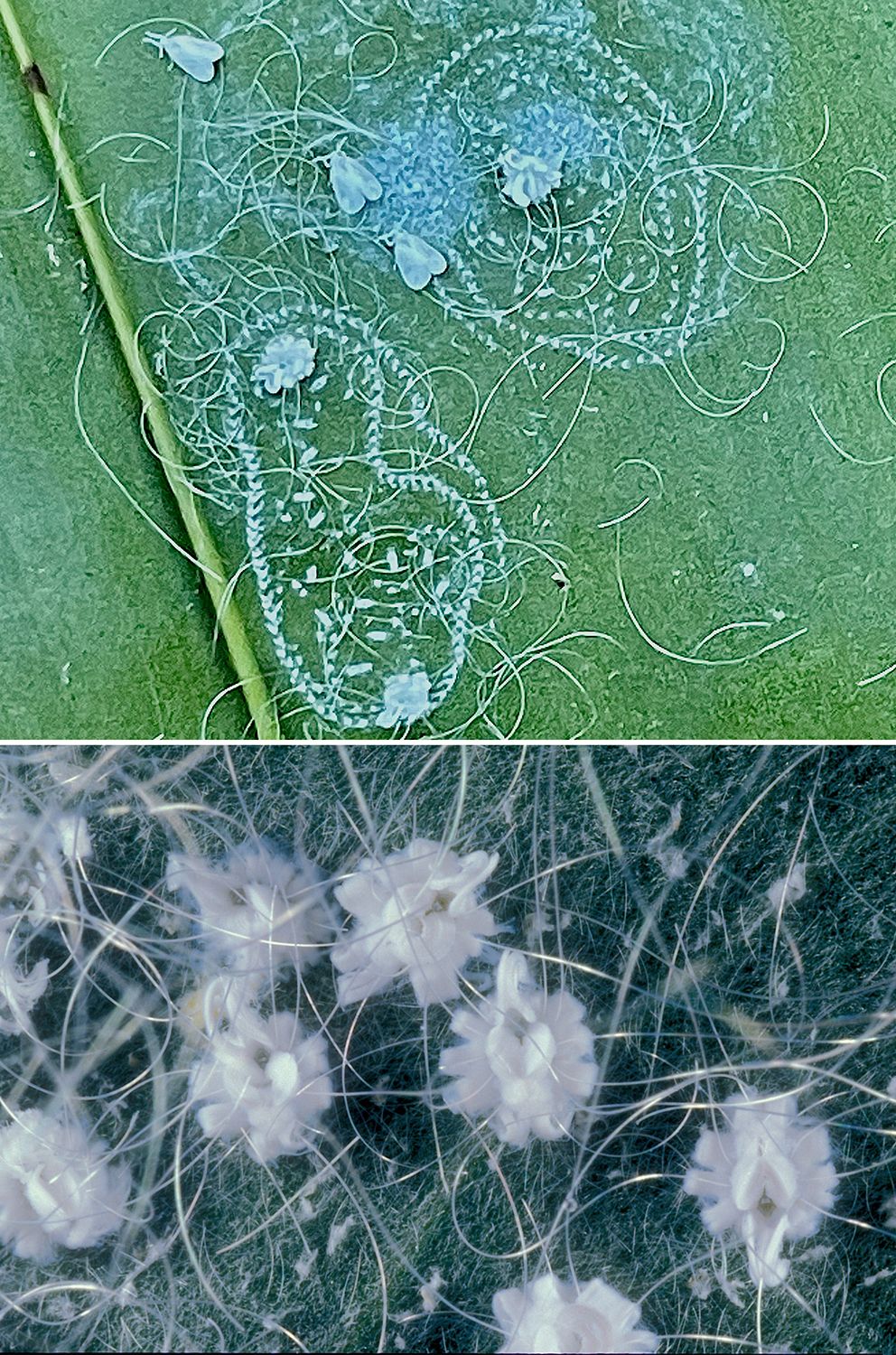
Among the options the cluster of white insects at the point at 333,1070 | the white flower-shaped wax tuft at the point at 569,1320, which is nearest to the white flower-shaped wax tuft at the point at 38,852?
the cluster of white insects at the point at 333,1070

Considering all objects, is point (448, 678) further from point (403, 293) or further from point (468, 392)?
point (403, 293)

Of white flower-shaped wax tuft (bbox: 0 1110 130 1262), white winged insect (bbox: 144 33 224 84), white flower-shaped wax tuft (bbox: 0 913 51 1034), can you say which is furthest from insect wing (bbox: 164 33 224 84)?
white flower-shaped wax tuft (bbox: 0 1110 130 1262)

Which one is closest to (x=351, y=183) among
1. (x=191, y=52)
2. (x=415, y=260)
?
(x=415, y=260)

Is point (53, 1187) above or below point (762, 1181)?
above

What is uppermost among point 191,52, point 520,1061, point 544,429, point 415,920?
point 191,52

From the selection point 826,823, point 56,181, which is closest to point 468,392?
point 56,181

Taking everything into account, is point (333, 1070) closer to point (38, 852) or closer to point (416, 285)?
point (38, 852)
